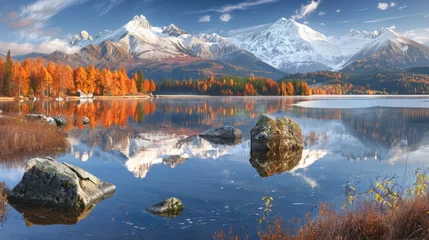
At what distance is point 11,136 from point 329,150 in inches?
969

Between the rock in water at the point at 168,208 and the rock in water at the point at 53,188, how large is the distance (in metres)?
2.89

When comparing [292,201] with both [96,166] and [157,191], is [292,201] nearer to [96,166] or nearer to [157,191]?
[157,191]

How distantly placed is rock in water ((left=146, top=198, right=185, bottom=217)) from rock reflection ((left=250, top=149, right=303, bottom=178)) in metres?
7.57

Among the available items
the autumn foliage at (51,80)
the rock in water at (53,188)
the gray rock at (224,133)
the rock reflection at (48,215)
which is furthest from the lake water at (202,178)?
the autumn foliage at (51,80)

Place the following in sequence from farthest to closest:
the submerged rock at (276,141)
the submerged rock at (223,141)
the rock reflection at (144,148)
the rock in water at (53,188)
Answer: the submerged rock at (223,141) < the submerged rock at (276,141) < the rock reflection at (144,148) < the rock in water at (53,188)

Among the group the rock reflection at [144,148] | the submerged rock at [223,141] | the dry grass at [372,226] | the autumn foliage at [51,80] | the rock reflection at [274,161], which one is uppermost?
the autumn foliage at [51,80]

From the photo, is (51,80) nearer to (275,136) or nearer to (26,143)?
(26,143)

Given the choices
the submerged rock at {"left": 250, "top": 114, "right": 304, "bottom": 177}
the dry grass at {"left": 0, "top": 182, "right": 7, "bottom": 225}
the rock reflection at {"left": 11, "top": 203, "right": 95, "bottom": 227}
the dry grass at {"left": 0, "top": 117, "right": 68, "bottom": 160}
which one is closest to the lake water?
the rock reflection at {"left": 11, "top": 203, "right": 95, "bottom": 227}

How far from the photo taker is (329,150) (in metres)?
31.3

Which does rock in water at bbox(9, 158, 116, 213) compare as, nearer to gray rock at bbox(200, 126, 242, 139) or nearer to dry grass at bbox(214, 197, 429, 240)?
dry grass at bbox(214, 197, 429, 240)

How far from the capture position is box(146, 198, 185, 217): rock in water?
15109 millimetres

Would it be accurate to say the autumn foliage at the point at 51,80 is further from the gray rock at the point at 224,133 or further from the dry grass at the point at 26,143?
the gray rock at the point at 224,133

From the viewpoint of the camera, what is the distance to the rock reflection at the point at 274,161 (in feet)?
76.8

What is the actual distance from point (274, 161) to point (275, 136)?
4431 mm
